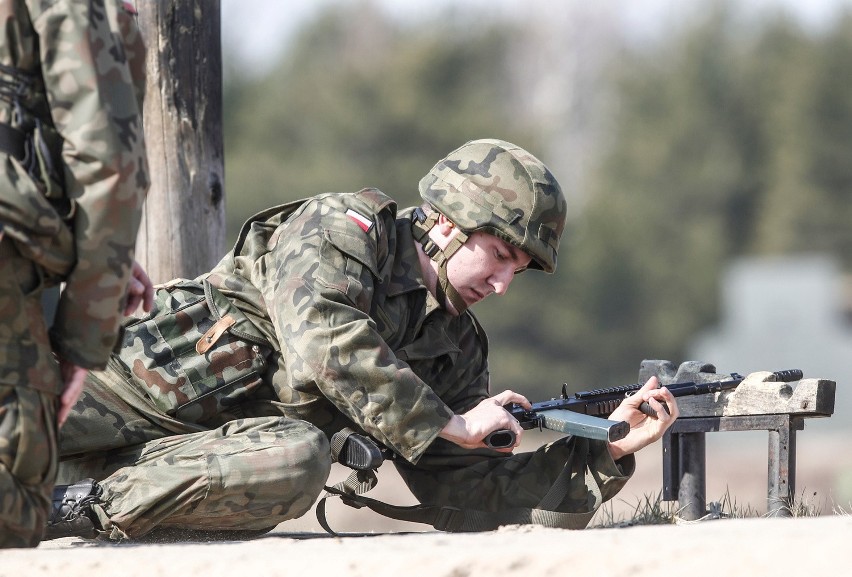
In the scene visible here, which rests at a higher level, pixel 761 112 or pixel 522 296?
pixel 761 112

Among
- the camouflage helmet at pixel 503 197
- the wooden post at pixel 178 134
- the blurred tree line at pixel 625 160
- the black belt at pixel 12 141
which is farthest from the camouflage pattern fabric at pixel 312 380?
the blurred tree line at pixel 625 160

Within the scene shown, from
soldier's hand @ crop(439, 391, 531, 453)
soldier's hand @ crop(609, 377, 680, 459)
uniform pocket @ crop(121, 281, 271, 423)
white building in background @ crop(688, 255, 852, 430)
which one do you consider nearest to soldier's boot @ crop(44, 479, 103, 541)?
uniform pocket @ crop(121, 281, 271, 423)

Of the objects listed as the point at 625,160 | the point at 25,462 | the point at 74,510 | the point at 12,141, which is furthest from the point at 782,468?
the point at 625,160

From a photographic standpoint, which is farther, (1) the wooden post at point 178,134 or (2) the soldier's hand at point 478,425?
(1) the wooden post at point 178,134

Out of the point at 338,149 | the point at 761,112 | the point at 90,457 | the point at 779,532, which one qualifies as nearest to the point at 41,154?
the point at 90,457

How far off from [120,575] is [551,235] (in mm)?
2439

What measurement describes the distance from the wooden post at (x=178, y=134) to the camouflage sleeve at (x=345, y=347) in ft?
4.69

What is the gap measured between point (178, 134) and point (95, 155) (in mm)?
2678

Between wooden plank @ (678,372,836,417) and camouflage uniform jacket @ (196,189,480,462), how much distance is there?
0.92m

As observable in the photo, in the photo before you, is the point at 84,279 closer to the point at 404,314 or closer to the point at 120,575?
the point at 120,575

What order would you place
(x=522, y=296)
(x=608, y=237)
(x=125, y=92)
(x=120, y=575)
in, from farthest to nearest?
1. (x=608, y=237)
2. (x=522, y=296)
3. (x=125, y=92)
4. (x=120, y=575)

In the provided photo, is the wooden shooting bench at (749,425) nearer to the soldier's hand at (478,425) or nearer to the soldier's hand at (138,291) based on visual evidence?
the soldier's hand at (478,425)

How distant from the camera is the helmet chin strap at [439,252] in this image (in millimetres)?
5297

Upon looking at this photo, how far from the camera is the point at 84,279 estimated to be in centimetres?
370
